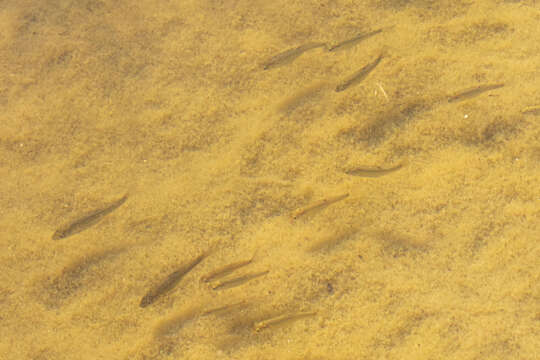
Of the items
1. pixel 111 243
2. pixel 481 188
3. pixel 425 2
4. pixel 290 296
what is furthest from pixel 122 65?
pixel 481 188

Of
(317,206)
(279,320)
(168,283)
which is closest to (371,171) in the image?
(317,206)

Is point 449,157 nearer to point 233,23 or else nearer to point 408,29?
point 408,29

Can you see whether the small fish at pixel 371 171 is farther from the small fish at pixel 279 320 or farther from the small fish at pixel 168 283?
the small fish at pixel 168 283

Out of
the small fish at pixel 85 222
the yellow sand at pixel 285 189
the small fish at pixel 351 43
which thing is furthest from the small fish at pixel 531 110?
the small fish at pixel 85 222

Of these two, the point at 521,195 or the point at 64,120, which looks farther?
the point at 64,120

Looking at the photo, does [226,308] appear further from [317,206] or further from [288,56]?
[288,56]

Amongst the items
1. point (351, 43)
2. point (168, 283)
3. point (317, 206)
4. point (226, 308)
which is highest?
point (351, 43)
